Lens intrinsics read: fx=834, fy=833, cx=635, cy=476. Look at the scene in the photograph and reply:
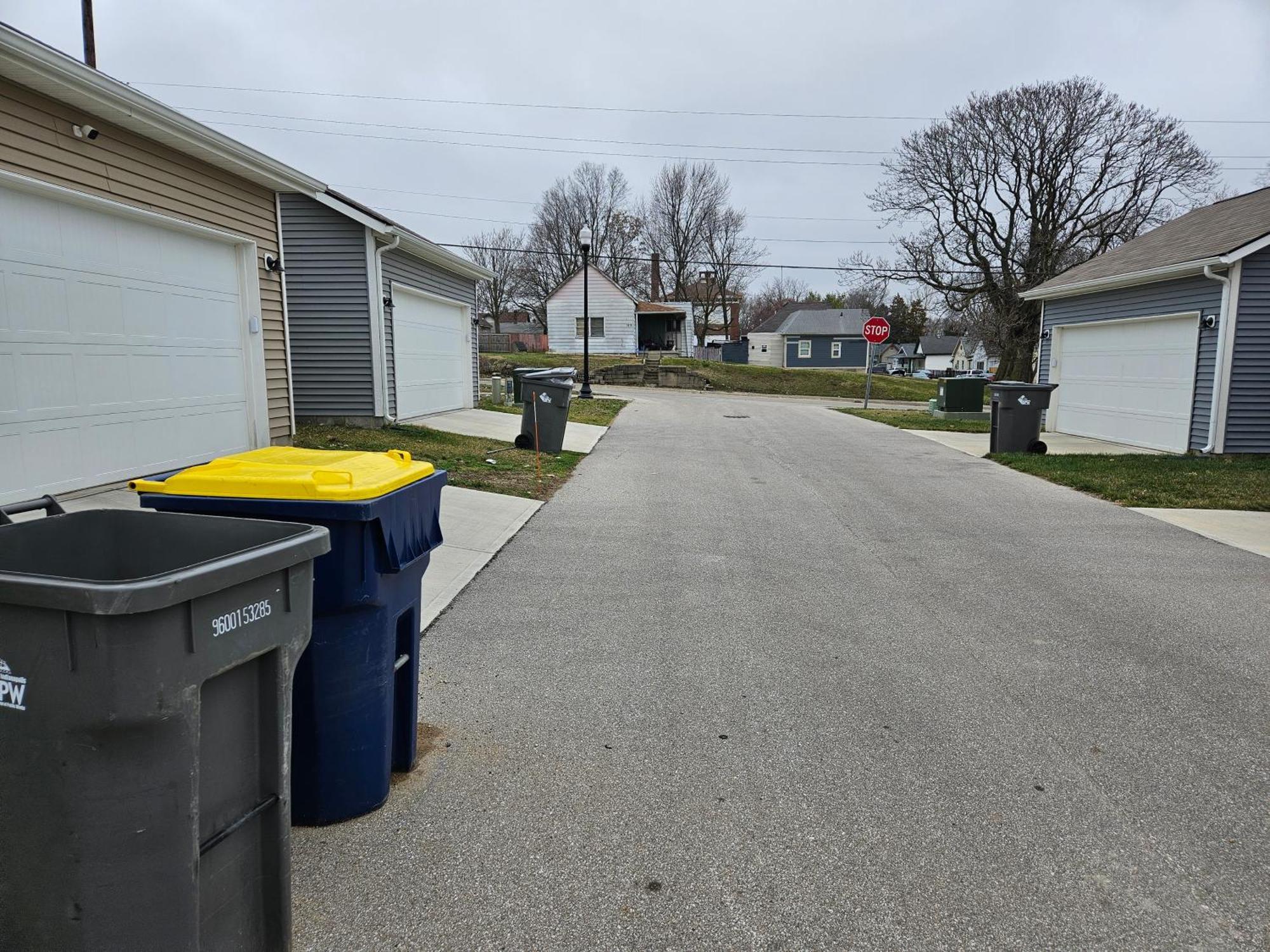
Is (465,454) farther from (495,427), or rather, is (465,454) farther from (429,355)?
(429,355)

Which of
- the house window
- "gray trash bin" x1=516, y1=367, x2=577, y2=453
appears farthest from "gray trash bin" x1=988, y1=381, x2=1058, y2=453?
the house window

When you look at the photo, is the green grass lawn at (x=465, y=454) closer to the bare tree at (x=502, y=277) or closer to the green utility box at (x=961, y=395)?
the green utility box at (x=961, y=395)

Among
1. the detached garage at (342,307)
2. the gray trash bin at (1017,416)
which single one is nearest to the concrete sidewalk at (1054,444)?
the gray trash bin at (1017,416)

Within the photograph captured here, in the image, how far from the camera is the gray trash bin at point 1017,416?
521 inches

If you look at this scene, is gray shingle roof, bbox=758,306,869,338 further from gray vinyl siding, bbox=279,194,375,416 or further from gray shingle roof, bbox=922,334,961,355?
gray vinyl siding, bbox=279,194,375,416

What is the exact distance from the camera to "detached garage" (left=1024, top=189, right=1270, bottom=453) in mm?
12727

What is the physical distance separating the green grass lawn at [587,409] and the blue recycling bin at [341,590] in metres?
13.7

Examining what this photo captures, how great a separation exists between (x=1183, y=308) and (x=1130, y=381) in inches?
69.2

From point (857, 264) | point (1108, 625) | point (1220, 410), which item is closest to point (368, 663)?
point (1108, 625)

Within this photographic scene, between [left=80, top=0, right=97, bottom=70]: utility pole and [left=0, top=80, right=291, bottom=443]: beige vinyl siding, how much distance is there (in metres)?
5.50

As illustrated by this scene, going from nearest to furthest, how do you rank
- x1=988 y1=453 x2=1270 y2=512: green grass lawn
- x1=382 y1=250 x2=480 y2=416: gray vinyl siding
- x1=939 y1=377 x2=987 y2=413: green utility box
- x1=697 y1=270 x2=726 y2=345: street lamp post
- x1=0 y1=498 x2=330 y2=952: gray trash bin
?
x1=0 y1=498 x2=330 y2=952: gray trash bin < x1=988 y1=453 x2=1270 y2=512: green grass lawn < x1=382 y1=250 x2=480 y2=416: gray vinyl siding < x1=939 y1=377 x2=987 y2=413: green utility box < x1=697 y1=270 x2=726 y2=345: street lamp post

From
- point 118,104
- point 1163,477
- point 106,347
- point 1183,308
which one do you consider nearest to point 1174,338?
point 1183,308

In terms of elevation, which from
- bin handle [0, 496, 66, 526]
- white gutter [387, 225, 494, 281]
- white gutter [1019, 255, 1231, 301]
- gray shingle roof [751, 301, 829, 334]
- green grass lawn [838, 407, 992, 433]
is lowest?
green grass lawn [838, 407, 992, 433]

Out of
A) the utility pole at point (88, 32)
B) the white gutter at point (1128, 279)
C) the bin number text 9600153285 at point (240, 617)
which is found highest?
the utility pole at point (88, 32)
